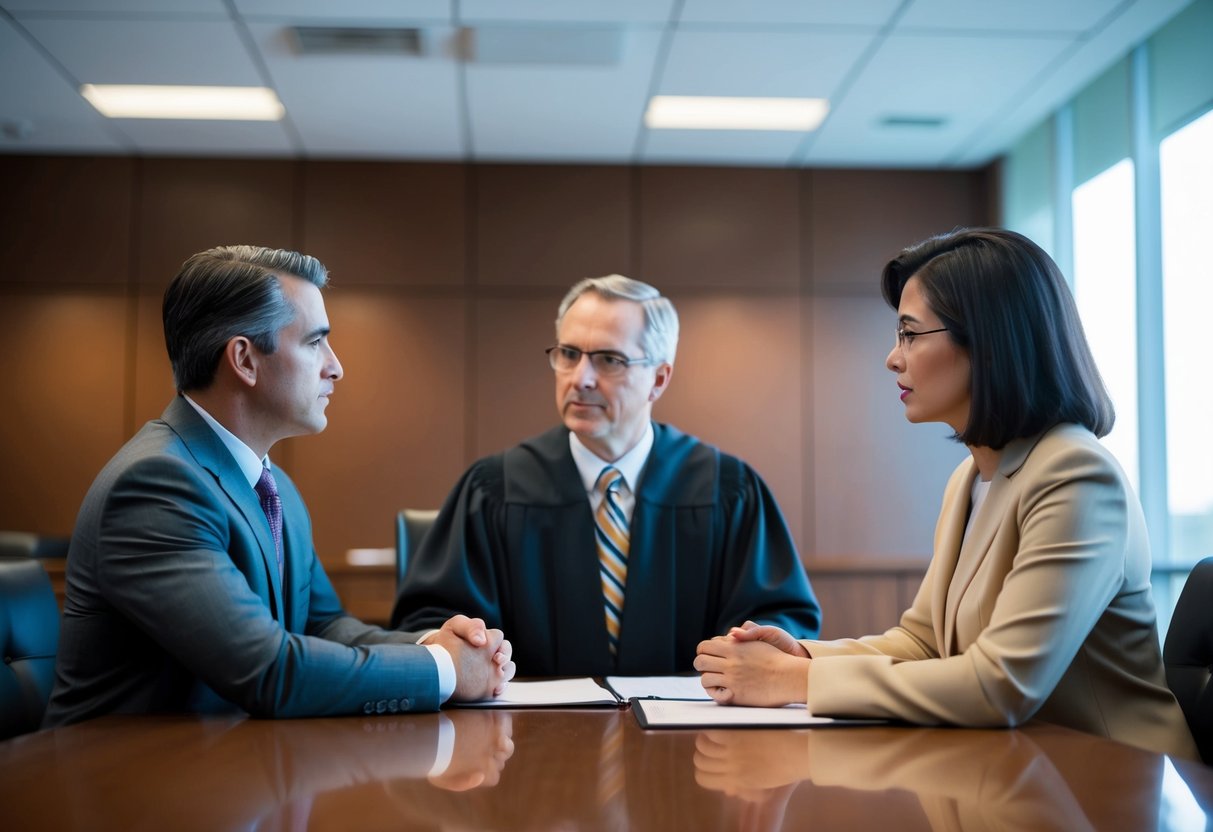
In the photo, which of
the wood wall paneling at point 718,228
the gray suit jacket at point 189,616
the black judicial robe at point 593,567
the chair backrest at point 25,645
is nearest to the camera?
the gray suit jacket at point 189,616

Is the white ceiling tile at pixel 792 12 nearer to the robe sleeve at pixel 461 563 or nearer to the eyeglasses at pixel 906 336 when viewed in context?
the robe sleeve at pixel 461 563

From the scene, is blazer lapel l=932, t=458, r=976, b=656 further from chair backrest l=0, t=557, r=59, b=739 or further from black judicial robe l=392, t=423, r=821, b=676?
chair backrest l=0, t=557, r=59, b=739

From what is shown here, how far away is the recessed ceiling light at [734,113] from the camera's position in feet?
18.5

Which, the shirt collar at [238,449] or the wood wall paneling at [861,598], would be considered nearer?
the shirt collar at [238,449]

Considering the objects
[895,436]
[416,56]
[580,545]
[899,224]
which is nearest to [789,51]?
[416,56]

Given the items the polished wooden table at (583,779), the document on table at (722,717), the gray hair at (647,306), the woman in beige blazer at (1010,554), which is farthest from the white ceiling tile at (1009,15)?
the polished wooden table at (583,779)

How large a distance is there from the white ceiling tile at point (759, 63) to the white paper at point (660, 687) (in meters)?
3.49

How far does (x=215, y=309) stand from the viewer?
2049mm

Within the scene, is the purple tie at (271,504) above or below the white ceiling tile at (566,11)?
below

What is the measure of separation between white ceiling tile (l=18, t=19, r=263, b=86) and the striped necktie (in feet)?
10.3

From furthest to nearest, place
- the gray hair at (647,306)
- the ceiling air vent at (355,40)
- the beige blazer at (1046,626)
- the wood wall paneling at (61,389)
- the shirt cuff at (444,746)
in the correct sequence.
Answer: the wood wall paneling at (61,389), the ceiling air vent at (355,40), the gray hair at (647,306), the beige blazer at (1046,626), the shirt cuff at (444,746)

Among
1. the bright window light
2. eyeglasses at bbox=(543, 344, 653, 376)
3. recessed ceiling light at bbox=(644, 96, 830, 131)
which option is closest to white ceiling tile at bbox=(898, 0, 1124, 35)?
the bright window light

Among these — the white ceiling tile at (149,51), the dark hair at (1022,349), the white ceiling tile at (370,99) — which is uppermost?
the white ceiling tile at (149,51)

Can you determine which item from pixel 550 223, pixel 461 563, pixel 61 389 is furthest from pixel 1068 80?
pixel 61 389
